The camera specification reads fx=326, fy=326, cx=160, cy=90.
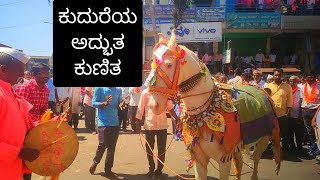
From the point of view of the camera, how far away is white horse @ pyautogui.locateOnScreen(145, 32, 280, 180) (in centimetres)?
347

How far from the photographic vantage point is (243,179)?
6172 millimetres

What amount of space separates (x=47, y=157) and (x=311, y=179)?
5073 mm

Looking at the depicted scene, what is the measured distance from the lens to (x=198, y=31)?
1795 centimetres

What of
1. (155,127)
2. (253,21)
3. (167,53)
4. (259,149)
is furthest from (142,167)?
(253,21)

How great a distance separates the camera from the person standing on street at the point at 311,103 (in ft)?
25.5

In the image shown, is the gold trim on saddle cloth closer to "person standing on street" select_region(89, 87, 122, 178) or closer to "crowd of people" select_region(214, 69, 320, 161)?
"person standing on street" select_region(89, 87, 122, 178)

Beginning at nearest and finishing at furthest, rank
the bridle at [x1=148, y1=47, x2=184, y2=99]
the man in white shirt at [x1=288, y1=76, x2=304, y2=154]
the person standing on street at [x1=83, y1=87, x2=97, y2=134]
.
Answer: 1. the bridle at [x1=148, y1=47, x2=184, y2=99]
2. the man in white shirt at [x1=288, y1=76, x2=304, y2=154]
3. the person standing on street at [x1=83, y1=87, x2=97, y2=134]

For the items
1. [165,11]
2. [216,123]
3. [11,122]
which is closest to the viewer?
[11,122]

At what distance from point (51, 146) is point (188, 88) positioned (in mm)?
1591

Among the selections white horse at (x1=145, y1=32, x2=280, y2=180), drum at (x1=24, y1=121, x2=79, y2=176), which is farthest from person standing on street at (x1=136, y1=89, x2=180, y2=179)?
drum at (x1=24, y1=121, x2=79, y2=176)

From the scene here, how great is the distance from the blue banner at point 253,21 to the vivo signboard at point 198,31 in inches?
68.0

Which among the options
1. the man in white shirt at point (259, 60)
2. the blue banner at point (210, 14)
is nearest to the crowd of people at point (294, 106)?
the man in white shirt at point (259, 60)

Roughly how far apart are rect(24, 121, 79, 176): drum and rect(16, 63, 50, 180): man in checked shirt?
5.34ft

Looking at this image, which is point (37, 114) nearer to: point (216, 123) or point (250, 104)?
point (216, 123)
